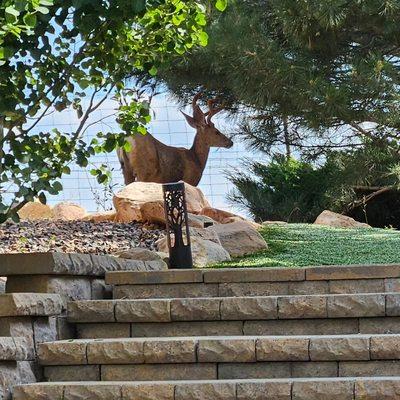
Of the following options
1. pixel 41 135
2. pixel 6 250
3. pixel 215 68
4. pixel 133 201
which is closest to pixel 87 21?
pixel 41 135

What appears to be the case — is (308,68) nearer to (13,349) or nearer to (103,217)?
(103,217)

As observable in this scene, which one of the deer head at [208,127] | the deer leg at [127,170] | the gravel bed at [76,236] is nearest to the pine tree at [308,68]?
the deer head at [208,127]

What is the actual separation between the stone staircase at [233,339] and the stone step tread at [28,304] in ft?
0.57

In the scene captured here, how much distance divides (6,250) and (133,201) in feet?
6.73

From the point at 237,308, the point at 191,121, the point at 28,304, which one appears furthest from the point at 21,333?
the point at 191,121

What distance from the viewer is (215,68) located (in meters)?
11.8

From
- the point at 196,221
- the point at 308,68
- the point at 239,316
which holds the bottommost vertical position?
the point at 239,316

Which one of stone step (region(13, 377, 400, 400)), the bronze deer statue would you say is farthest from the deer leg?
stone step (region(13, 377, 400, 400))

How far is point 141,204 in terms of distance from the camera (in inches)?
387

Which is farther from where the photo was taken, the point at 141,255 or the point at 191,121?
the point at 191,121

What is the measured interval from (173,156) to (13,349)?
862 centimetres

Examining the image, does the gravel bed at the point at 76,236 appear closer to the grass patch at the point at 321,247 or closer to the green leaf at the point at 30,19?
the grass patch at the point at 321,247

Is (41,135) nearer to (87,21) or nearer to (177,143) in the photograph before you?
(87,21)

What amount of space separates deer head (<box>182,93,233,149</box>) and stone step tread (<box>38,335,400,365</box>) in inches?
329
